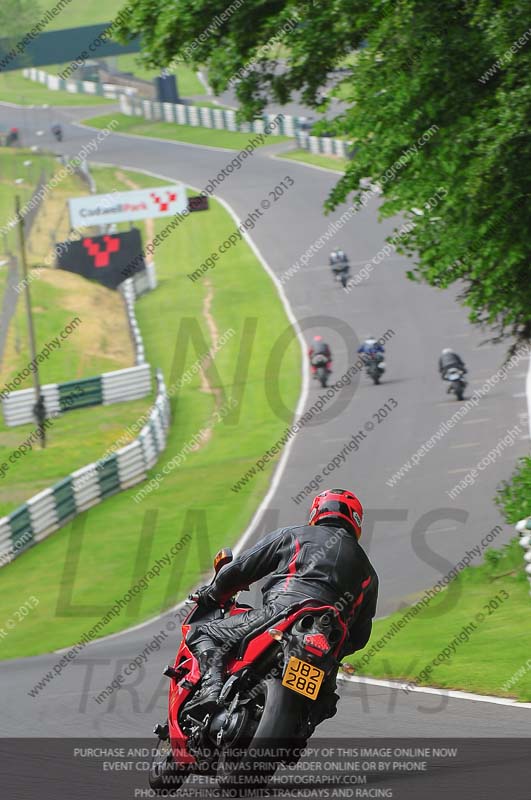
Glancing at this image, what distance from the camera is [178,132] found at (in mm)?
69812

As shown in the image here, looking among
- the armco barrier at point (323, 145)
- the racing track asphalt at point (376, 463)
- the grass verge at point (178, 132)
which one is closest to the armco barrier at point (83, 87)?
the grass verge at point (178, 132)

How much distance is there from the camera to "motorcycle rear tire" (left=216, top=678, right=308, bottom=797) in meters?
6.19

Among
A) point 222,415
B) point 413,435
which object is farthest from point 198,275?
point 413,435

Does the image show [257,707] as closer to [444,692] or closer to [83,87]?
[444,692]

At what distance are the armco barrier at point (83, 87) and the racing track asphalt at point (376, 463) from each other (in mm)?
18471

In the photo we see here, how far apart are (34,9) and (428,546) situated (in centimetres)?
6269

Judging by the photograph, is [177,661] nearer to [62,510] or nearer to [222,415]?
[62,510]

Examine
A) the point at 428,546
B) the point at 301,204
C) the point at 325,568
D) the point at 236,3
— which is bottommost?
the point at 301,204

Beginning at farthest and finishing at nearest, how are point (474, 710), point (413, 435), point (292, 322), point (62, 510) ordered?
point (292, 322) → point (413, 435) → point (62, 510) → point (474, 710)

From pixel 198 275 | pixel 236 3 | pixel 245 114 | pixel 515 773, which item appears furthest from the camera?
pixel 198 275

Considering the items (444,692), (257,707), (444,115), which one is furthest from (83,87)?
(257,707)

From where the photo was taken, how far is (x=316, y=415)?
89.7ft

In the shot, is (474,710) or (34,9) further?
(34,9)

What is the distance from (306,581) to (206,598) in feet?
3.30
